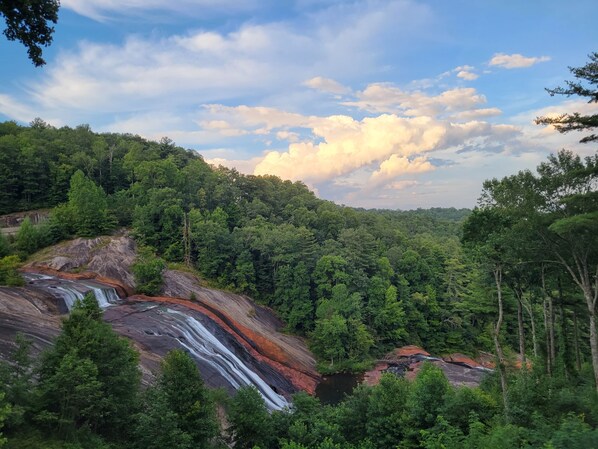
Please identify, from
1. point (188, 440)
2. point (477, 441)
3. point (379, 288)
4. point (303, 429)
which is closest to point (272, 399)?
point (303, 429)

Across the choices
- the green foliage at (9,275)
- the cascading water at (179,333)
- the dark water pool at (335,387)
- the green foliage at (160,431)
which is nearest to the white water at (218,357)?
the cascading water at (179,333)

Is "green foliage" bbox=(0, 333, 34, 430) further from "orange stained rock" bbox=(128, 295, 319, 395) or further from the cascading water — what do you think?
"orange stained rock" bbox=(128, 295, 319, 395)

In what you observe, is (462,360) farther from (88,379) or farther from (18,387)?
(18,387)

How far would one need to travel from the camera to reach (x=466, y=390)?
16.0 meters

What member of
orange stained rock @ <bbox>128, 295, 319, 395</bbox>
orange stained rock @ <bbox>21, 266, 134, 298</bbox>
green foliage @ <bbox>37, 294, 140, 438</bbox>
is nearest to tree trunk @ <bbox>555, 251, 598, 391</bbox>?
green foliage @ <bbox>37, 294, 140, 438</bbox>

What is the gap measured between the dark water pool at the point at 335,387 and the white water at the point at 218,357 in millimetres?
6600

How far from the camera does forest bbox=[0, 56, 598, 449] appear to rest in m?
12.7

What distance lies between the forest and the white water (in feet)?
21.9

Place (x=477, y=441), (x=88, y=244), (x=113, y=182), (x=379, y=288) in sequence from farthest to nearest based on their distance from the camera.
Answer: (x=113, y=182) < (x=379, y=288) < (x=88, y=244) < (x=477, y=441)

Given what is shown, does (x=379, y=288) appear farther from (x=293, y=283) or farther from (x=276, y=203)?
(x=276, y=203)

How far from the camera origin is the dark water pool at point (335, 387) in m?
34.2

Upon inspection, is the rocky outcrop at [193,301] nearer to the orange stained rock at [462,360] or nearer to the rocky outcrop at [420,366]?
the rocky outcrop at [420,366]

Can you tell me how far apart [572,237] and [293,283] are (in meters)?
34.7

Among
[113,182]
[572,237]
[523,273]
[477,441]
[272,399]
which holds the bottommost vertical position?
[272,399]
